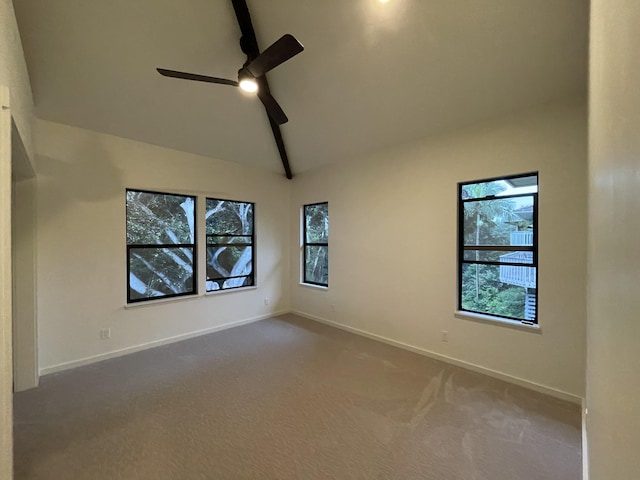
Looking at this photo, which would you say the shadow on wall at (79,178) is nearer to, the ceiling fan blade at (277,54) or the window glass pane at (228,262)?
the window glass pane at (228,262)

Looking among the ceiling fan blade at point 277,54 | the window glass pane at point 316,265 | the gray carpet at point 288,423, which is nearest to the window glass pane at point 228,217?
the window glass pane at point 316,265

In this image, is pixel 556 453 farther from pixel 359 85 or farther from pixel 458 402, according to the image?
pixel 359 85

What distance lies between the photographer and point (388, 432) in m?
2.12

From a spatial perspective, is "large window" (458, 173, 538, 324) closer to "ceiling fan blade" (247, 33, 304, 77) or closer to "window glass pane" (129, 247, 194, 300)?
"ceiling fan blade" (247, 33, 304, 77)

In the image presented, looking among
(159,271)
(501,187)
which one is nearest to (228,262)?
(159,271)

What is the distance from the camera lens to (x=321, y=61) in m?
3.00

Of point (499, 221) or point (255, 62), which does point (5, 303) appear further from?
point (499, 221)

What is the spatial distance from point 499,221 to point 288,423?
2.97m

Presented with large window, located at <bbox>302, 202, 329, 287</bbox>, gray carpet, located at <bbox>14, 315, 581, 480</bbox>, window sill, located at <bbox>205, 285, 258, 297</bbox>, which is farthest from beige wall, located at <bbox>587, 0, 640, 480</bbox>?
window sill, located at <bbox>205, 285, 258, 297</bbox>

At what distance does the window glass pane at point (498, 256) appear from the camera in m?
2.84

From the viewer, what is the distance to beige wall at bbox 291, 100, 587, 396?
2545 millimetres

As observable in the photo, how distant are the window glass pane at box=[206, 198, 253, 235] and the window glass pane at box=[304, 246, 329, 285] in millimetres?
1215

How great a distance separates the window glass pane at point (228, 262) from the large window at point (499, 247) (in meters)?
3.47

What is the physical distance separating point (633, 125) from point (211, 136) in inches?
169
